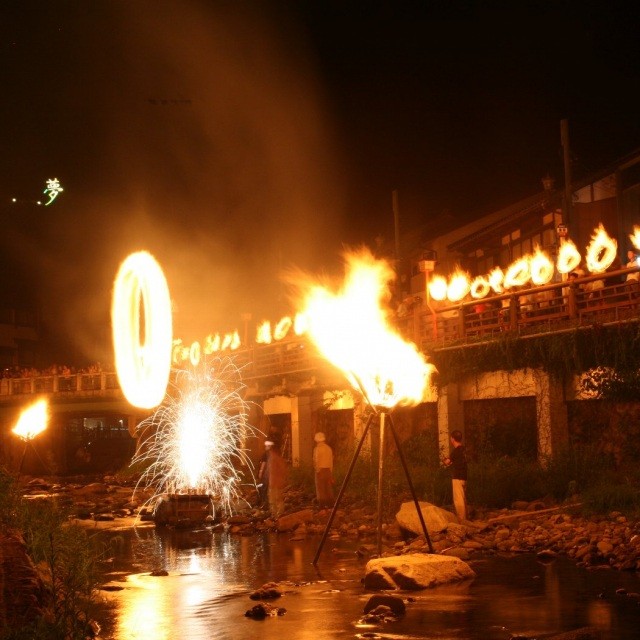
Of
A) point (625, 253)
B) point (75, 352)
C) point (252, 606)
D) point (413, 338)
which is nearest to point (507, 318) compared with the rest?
point (413, 338)

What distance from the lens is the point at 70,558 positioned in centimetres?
973

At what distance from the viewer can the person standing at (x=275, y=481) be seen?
64.4ft

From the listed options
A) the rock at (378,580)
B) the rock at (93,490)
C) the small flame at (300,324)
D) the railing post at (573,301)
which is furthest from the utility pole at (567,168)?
the rock at (93,490)

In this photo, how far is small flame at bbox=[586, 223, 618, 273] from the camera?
20.1m

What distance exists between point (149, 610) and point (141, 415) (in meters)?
35.7

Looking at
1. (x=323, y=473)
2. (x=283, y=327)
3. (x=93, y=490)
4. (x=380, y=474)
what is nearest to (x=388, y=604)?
(x=380, y=474)

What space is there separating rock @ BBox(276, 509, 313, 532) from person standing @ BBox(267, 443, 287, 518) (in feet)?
3.77

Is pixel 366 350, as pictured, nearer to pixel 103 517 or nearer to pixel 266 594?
pixel 266 594

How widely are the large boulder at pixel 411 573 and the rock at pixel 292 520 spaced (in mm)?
7264

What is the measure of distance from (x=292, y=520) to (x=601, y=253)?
10.0m

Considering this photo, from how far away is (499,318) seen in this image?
2167 cm

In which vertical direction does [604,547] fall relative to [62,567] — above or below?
below

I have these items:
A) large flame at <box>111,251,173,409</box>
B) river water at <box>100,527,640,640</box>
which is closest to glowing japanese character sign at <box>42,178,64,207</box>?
large flame at <box>111,251,173,409</box>

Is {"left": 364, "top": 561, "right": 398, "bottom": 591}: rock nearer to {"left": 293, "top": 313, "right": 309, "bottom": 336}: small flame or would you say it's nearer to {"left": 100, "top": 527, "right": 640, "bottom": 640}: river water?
{"left": 100, "top": 527, "right": 640, "bottom": 640}: river water
